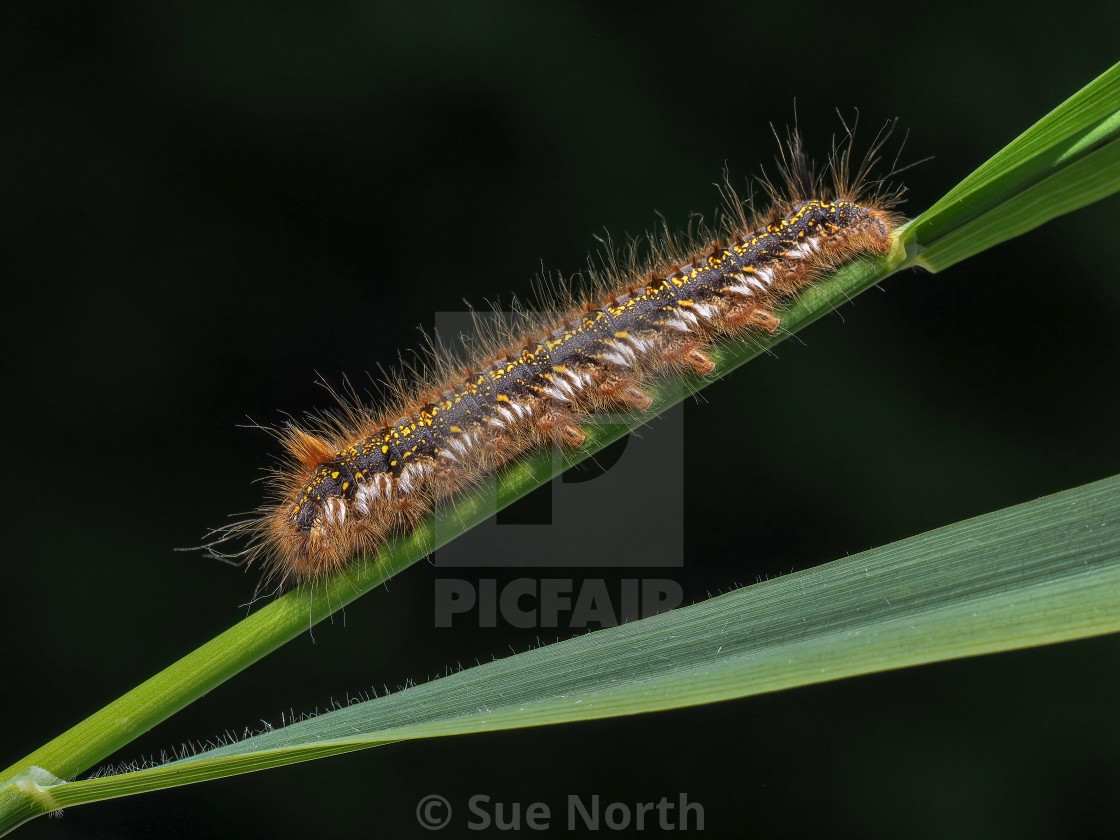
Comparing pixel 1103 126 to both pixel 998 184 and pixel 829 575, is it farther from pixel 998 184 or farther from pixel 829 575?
pixel 829 575

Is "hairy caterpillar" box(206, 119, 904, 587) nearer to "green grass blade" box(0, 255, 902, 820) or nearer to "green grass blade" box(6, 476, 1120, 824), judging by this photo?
"green grass blade" box(0, 255, 902, 820)

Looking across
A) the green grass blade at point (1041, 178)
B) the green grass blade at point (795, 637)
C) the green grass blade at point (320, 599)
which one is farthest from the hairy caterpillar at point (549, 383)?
the green grass blade at point (795, 637)

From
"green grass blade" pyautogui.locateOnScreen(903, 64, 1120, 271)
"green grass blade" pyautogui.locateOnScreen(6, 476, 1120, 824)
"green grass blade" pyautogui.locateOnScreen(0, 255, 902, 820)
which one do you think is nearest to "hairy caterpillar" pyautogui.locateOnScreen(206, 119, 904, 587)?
"green grass blade" pyautogui.locateOnScreen(0, 255, 902, 820)

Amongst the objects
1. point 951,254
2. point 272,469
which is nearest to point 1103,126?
point 951,254

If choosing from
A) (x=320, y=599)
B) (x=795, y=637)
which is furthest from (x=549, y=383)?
(x=795, y=637)

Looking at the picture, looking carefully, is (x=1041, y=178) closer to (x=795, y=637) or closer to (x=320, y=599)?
(x=795, y=637)
